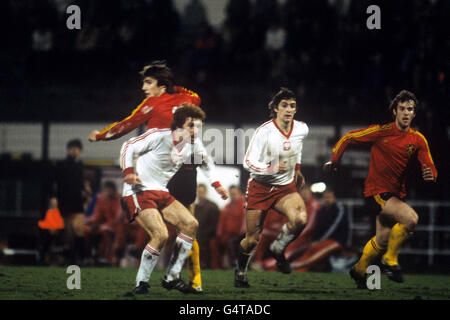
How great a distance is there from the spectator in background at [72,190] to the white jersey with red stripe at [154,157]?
429 cm

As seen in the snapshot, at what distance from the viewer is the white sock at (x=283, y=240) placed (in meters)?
8.50

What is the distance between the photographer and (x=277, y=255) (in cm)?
865

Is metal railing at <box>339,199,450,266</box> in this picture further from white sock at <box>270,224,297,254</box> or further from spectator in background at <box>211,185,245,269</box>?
white sock at <box>270,224,297,254</box>

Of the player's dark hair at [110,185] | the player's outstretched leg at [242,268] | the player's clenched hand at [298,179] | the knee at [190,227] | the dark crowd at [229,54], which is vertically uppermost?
the dark crowd at [229,54]

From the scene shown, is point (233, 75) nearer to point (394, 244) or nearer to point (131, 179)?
point (394, 244)

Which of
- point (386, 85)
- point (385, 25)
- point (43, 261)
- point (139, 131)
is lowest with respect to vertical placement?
point (43, 261)

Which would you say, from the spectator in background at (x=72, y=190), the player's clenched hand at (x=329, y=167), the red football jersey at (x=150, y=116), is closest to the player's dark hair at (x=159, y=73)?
Answer: the red football jersey at (x=150, y=116)

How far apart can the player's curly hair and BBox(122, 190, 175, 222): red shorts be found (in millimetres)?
712

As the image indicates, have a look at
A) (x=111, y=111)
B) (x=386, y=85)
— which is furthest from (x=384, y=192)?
(x=111, y=111)

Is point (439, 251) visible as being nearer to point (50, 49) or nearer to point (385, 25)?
point (385, 25)

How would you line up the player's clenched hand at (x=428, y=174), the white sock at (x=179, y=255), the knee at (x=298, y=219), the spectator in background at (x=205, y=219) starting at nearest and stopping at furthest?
the white sock at (x=179, y=255) → the player's clenched hand at (x=428, y=174) → the knee at (x=298, y=219) → the spectator in background at (x=205, y=219)

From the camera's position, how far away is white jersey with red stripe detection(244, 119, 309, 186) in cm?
838

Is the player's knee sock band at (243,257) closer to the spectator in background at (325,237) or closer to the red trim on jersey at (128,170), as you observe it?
the red trim on jersey at (128,170)

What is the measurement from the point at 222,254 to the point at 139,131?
2629 millimetres
